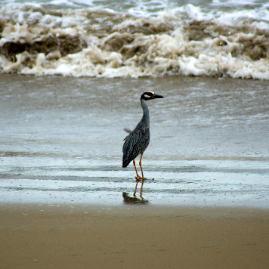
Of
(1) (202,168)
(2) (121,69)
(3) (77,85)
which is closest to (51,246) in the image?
(1) (202,168)

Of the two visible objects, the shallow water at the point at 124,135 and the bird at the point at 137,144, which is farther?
the bird at the point at 137,144

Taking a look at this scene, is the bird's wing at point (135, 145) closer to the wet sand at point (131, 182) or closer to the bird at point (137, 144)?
the bird at point (137, 144)

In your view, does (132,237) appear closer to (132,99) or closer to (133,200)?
(133,200)

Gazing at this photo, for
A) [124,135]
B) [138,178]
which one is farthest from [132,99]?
[138,178]

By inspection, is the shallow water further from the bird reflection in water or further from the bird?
the bird

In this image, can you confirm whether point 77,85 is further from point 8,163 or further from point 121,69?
point 8,163

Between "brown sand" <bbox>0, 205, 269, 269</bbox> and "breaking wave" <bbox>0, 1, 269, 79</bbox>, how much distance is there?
8.79 meters

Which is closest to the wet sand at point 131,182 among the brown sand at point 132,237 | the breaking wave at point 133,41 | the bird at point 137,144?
the brown sand at point 132,237

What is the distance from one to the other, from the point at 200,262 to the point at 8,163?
11.7ft

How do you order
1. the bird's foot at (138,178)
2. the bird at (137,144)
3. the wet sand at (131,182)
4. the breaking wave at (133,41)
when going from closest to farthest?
the wet sand at (131,182)
the bird's foot at (138,178)
the bird at (137,144)
the breaking wave at (133,41)

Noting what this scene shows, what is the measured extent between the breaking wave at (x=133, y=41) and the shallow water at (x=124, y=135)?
46.2 inches

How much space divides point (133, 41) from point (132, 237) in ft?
39.7

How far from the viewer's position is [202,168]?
18.2 feet

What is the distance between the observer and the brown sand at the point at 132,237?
3.14 metres
